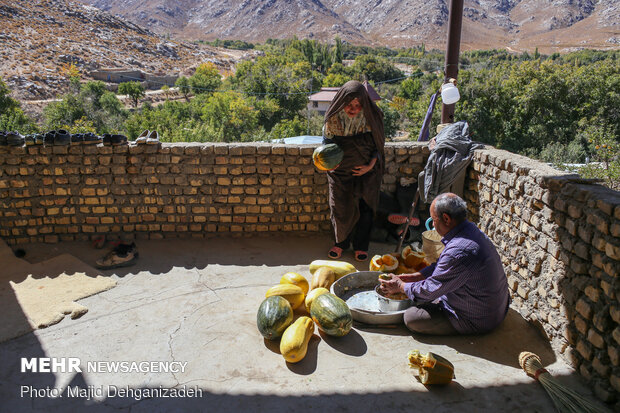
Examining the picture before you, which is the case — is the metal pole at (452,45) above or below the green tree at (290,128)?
above

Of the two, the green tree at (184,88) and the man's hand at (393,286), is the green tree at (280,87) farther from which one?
the man's hand at (393,286)

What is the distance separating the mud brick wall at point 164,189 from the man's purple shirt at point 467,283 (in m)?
2.48

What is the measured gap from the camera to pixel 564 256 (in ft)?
10.3

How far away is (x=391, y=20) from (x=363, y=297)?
512ft

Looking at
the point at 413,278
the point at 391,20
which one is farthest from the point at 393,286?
the point at 391,20

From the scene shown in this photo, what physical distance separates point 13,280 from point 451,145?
499 centimetres

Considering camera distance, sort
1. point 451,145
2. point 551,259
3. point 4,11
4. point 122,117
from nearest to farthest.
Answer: point 551,259, point 451,145, point 122,117, point 4,11

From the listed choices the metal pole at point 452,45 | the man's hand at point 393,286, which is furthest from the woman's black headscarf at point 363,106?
the man's hand at point 393,286

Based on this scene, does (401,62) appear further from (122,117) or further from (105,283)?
(105,283)

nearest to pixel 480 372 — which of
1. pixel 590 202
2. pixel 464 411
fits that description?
pixel 464 411

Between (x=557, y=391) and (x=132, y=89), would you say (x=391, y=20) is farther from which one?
(x=557, y=391)

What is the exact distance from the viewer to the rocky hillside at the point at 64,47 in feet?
169

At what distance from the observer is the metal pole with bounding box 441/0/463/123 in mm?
5805

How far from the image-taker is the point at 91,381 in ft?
9.76
